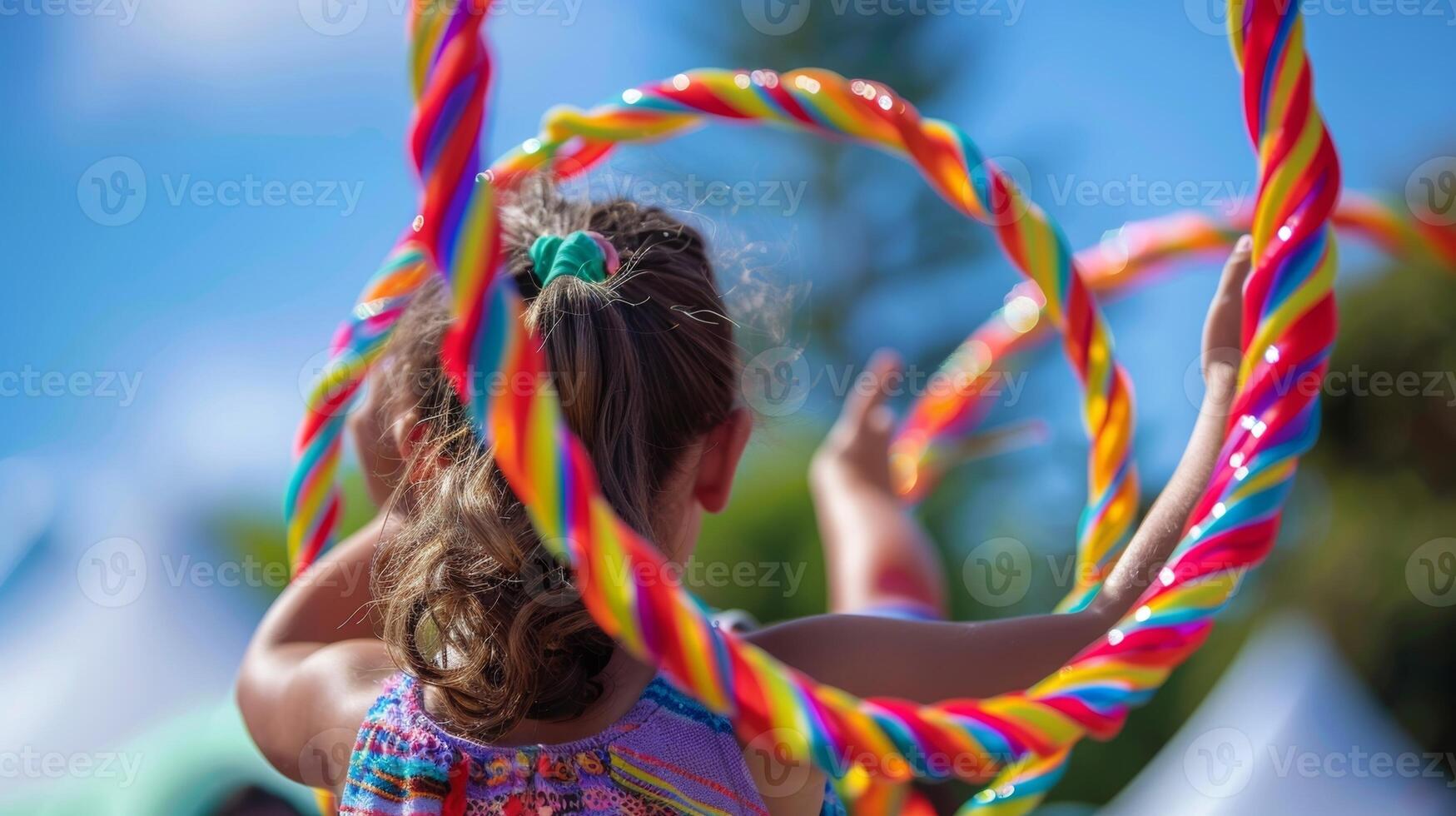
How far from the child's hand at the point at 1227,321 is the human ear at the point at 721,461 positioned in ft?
2.46

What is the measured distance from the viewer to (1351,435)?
5312mm

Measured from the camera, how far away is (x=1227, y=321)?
1693 millimetres

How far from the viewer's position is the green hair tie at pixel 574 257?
136cm

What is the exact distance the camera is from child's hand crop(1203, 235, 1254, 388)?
5.50 feet

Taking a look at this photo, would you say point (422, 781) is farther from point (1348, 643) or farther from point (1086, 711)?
point (1348, 643)

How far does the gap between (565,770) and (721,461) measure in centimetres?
43

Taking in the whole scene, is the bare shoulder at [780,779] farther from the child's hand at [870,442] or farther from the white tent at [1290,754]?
the white tent at [1290,754]

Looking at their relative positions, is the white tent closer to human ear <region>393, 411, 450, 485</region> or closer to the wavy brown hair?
the wavy brown hair

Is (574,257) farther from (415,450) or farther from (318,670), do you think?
(318,670)

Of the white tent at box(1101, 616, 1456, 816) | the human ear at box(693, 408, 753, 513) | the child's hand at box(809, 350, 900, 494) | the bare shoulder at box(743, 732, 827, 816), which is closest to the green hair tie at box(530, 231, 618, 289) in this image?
the human ear at box(693, 408, 753, 513)

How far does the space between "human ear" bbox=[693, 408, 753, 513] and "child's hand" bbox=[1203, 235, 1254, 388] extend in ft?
2.46

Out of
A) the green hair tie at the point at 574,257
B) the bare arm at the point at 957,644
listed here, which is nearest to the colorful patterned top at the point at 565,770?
the bare arm at the point at 957,644

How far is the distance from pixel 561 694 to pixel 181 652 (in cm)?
250

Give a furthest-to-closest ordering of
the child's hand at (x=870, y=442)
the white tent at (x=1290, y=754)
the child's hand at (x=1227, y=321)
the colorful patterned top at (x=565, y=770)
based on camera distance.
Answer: the white tent at (x=1290, y=754) → the child's hand at (x=870, y=442) → the child's hand at (x=1227, y=321) → the colorful patterned top at (x=565, y=770)
